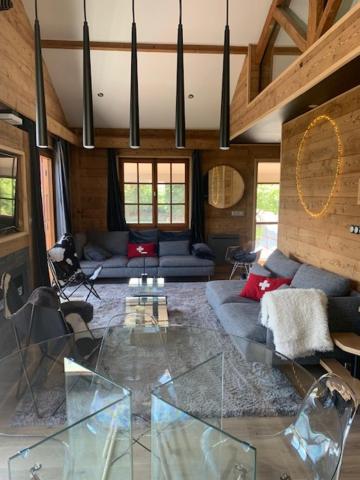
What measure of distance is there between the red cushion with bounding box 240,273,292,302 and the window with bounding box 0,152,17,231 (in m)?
2.56

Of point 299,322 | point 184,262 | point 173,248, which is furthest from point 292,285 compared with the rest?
point 173,248

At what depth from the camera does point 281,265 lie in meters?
4.16

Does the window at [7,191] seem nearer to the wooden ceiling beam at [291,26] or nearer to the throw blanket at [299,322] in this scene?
the throw blanket at [299,322]

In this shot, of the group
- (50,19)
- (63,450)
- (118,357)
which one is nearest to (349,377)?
(118,357)

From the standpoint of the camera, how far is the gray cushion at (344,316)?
2.77 metres

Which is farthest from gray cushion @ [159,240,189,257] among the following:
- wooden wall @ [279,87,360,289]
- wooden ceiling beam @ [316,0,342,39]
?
wooden ceiling beam @ [316,0,342,39]

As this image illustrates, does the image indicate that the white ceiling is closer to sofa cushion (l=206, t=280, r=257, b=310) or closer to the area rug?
sofa cushion (l=206, t=280, r=257, b=310)

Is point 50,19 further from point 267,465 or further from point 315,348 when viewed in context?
point 267,465

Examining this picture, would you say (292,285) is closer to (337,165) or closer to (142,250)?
(337,165)

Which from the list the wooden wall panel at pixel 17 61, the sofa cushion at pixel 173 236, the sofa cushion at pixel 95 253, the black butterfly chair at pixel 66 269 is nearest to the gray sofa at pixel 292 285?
the black butterfly chair at pixel 66 269

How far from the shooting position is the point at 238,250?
6117mm

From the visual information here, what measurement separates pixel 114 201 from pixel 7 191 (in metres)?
2.98

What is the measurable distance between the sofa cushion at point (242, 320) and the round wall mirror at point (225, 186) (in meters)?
3.32

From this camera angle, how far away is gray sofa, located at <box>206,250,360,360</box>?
2.78 metres
